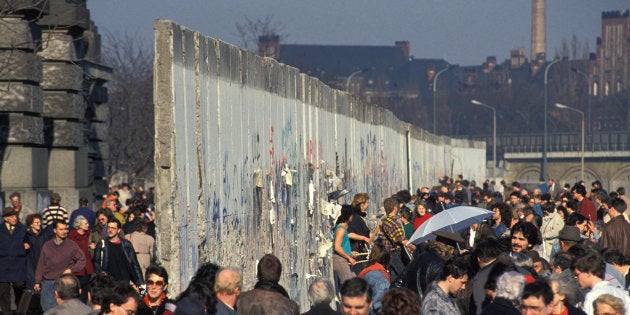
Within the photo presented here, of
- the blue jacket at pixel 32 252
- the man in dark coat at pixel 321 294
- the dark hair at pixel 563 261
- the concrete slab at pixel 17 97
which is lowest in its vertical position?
the blue jacket at pixel 32 252

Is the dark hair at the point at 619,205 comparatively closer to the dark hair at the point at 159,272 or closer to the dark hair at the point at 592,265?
the dark hair at the point at 592,265

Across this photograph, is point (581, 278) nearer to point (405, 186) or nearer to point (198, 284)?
point (198, 284)

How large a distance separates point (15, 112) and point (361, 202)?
6709 millimetres

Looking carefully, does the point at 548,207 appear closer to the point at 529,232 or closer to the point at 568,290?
the point at 529,232

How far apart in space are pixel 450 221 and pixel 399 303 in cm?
671

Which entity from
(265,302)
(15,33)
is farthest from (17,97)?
(265,302)

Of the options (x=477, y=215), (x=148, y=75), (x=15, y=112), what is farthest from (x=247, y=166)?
(x=148, y=75)

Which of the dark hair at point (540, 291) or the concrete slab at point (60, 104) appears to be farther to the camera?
the concrete slab at point (60, 104)

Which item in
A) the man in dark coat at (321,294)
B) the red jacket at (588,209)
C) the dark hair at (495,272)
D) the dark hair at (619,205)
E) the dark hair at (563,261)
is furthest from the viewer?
the red jacket at (588,209)

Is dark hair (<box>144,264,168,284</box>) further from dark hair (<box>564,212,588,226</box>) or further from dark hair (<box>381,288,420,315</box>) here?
dark hair (<box>564,212,588,226</box>)

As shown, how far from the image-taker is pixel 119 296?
28.9 feet

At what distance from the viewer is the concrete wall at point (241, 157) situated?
11227 mm

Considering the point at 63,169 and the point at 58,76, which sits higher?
the point at 58,76

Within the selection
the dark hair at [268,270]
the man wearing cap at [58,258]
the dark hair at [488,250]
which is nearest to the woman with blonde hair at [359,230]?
the man wearing cap at [58,258]
